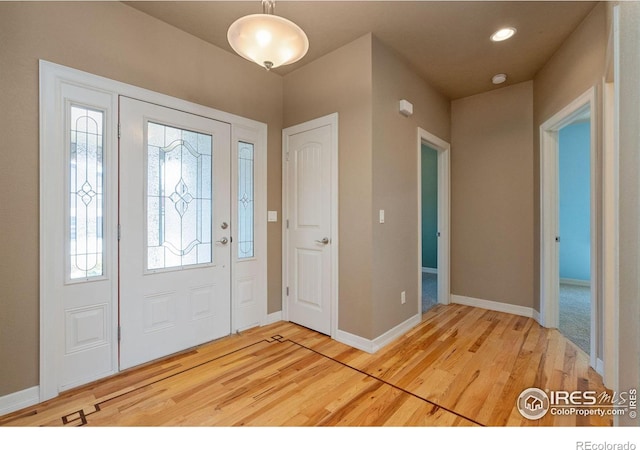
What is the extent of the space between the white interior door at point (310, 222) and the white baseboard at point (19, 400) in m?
2.07

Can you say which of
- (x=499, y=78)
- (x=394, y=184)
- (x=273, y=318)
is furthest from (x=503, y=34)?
(x=273, y=318)

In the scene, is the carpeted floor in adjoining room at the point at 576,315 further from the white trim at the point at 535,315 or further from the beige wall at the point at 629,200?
the beige wall at the point at 629,200

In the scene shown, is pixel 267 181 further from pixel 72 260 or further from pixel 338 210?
pixel 72 260

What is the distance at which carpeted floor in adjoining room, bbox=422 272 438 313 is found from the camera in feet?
12.7

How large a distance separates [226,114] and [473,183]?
3.18m

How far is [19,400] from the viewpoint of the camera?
1.77m

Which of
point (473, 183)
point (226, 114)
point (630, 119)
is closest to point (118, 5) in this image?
point (226, 114)

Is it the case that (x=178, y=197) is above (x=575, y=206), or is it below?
below

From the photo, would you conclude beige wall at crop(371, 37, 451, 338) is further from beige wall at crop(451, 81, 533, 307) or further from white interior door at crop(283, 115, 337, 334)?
beige wall at crop(451, 81, 533, 307)

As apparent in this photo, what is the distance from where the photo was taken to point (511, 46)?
2.69m

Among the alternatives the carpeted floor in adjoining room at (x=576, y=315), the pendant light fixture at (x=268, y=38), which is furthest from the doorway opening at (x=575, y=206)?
the pendant light fixture at (x=268, y=38)

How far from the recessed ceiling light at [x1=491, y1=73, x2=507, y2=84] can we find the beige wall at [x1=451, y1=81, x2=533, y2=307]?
0.26 m

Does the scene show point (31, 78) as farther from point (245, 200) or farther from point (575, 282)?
point (575, 282)

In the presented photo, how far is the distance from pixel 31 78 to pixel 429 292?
491 centimetres
